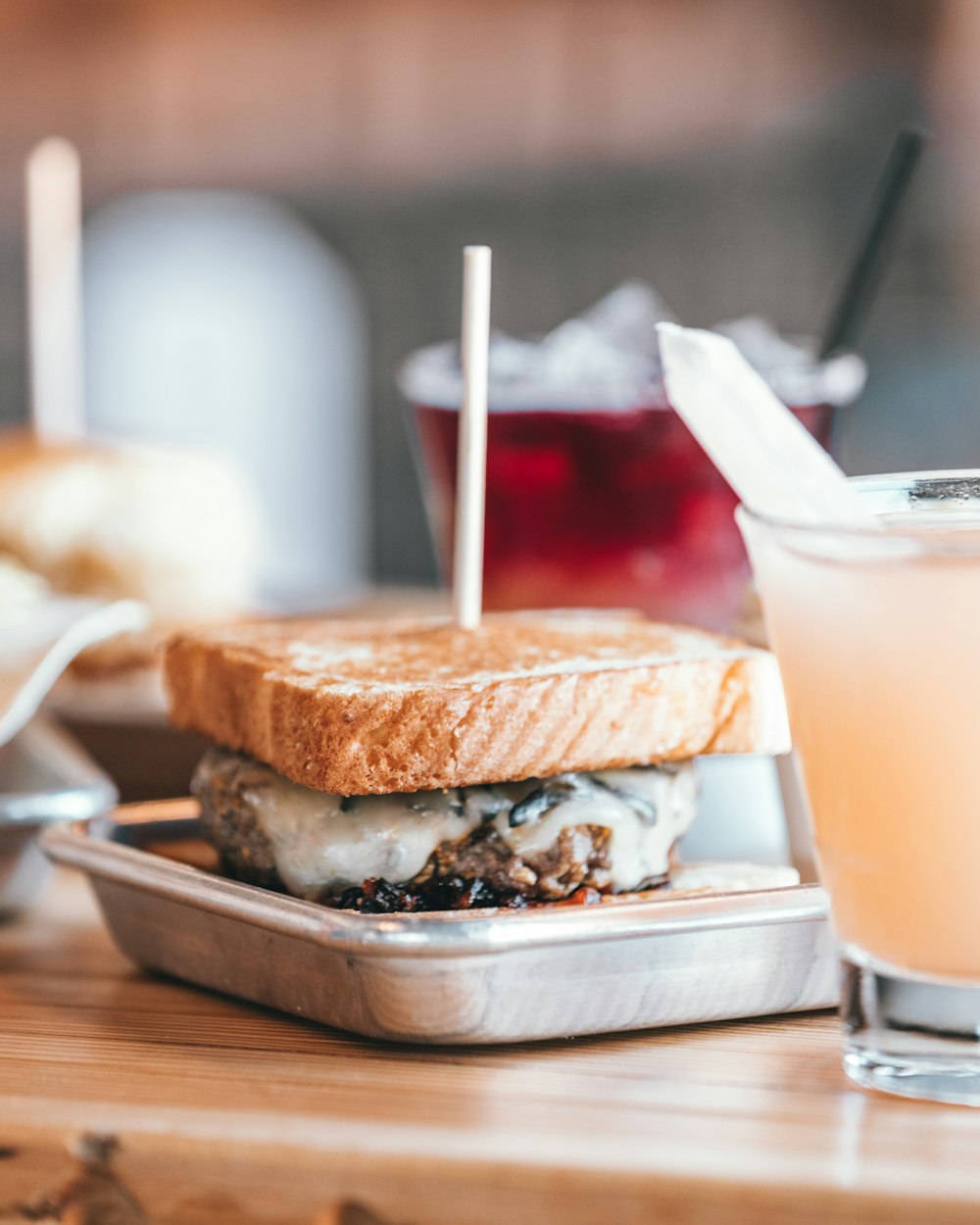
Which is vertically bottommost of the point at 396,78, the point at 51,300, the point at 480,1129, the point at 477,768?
the point at 480,1129

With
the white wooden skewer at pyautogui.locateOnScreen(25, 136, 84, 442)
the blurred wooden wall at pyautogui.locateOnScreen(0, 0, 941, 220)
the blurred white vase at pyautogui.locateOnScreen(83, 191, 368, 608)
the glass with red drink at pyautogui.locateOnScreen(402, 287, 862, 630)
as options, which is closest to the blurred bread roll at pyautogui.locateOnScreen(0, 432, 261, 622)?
the white wooden skewer at pyautogui.locateOnScreen(25, 136, 84, 442)

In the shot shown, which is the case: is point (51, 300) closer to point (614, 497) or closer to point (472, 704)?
point (614, 497)

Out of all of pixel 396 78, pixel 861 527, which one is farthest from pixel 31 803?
pixel 396 78

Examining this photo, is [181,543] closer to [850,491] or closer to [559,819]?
[559,819]

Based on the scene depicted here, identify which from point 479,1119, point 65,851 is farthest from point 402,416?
point 479,1119

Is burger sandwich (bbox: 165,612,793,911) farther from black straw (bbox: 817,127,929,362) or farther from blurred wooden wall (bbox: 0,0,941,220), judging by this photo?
blurred wooden wall (bbox: 0,0,941,220)

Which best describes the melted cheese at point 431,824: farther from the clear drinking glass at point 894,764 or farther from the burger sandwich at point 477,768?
the clear drinking glass at point 894,764

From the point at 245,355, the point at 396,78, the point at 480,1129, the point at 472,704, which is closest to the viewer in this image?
the point at 480,1129
